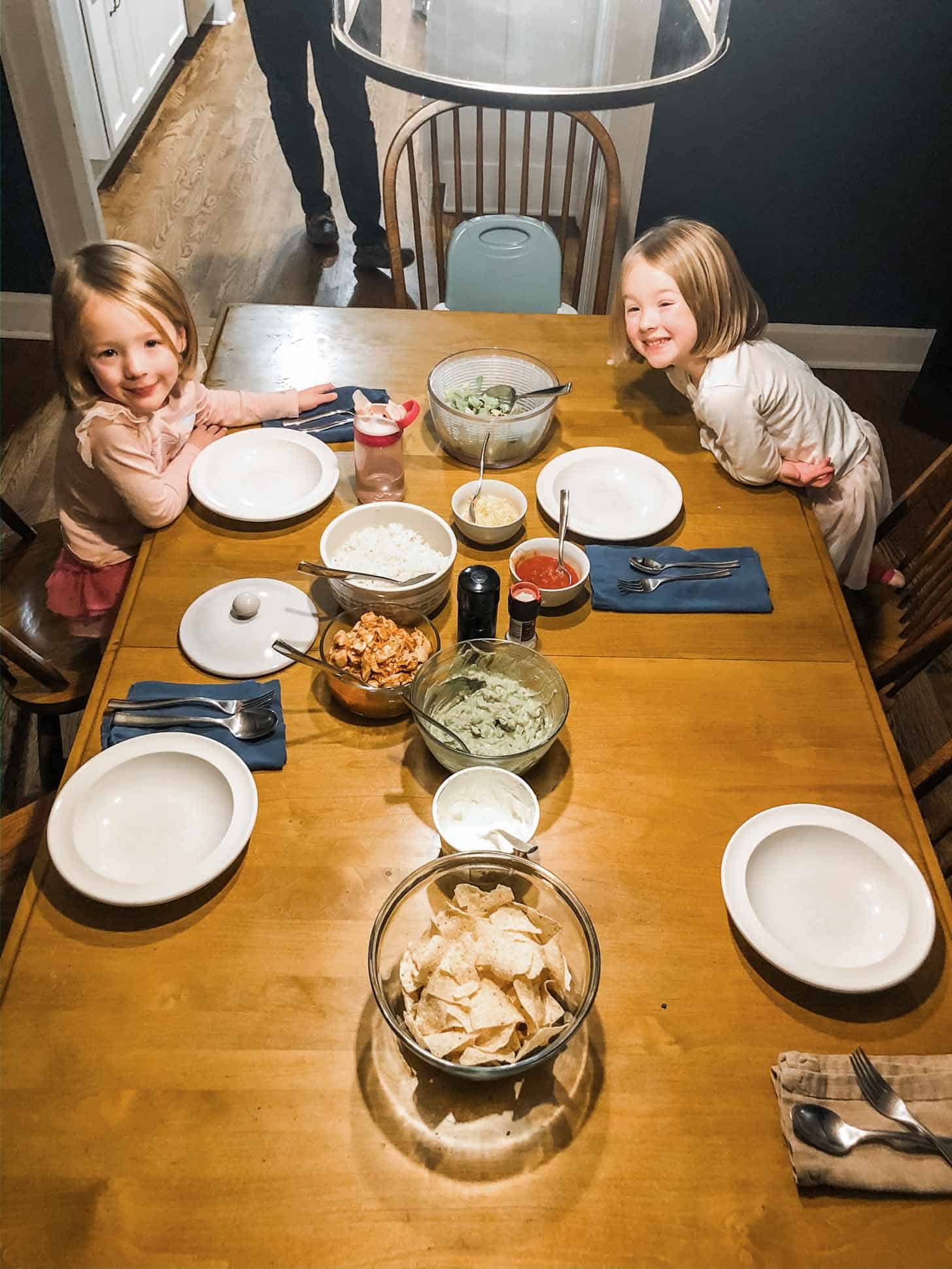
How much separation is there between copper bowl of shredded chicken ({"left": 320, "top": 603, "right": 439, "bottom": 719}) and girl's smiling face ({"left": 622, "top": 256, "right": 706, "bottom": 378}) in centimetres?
71

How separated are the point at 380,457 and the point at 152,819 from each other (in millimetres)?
741

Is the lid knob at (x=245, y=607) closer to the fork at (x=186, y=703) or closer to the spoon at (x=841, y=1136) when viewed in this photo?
the fork at (x=186, y=703)

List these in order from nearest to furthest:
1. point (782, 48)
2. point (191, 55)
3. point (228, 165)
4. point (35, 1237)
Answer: point (35, 1237)
point (782, 48)
point (228, 165)
point (191, 55)

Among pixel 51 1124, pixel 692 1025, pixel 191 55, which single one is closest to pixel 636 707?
pixel 692 1025

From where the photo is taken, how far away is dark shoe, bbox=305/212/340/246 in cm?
406

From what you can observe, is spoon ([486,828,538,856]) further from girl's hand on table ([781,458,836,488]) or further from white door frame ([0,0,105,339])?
white door frame ([0,0,105,339])

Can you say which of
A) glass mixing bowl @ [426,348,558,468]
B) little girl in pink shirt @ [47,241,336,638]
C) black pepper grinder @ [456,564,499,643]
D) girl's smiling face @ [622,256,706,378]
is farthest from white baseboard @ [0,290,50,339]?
black pepper grinder @ [456,564,499,643]

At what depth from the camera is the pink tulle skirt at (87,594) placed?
5.74 feet

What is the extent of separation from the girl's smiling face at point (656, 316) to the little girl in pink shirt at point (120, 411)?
0.61 meters

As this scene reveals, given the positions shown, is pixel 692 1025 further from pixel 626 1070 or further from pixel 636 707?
pixel 636 707

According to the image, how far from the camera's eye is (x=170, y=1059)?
39.3 inches

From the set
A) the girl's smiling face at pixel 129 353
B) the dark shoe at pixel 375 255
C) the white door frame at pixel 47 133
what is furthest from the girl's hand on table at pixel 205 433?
the dark shoe at pixel 375 255

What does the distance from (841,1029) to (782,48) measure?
275 centimetres

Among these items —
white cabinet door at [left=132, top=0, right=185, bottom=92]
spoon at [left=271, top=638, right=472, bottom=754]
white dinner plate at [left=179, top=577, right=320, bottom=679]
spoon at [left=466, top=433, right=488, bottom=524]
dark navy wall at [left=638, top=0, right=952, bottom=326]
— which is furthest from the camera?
white cabinet door at [left=132, top=0, right=185, bottom=92]
